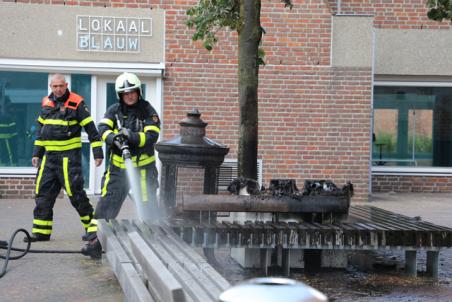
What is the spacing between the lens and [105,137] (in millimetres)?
7574

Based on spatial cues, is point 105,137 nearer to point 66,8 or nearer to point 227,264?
point 227,264

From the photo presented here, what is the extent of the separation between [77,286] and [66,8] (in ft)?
26.7

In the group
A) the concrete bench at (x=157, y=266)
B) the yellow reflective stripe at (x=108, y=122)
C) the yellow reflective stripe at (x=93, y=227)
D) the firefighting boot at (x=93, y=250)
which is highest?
the yellow reflective stripe at (x=108, y=122)

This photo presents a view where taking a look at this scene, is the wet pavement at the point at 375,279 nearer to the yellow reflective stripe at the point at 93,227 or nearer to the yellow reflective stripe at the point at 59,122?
the yellow reflective stripe at the point at 93,227

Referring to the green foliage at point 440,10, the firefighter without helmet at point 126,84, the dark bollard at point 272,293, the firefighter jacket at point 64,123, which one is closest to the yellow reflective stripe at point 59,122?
the firefighter jacket at point 64,123

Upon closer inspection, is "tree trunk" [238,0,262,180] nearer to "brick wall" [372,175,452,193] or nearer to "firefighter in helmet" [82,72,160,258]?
"firefighter in helmet" [82,72,160,258]

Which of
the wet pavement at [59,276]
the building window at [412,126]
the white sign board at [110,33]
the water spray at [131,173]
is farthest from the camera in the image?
the building window at [412,126]

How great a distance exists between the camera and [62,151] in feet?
28.7

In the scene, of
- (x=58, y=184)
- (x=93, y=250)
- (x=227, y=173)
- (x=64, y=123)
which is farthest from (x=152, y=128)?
(x=227, y=173)

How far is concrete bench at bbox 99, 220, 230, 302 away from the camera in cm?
410

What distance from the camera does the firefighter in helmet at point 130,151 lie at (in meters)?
7.64

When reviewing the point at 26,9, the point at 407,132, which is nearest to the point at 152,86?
the point at 26,9

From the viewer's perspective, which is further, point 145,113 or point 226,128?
point 226,128

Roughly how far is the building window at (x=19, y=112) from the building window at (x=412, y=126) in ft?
23.9
